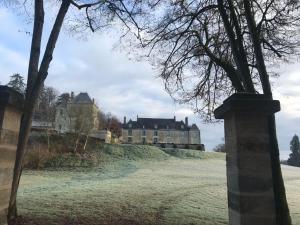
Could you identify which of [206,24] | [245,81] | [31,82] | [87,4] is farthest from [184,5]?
[31,82]

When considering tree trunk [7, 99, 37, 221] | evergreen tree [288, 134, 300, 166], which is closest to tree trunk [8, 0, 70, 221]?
tree trunk [7, 99, 37, 221]

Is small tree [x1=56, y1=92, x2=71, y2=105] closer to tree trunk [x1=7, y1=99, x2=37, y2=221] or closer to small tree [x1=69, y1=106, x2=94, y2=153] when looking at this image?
small tree [x1=69, y1=106, x2=94, y2=153]

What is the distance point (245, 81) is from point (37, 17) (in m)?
6.04

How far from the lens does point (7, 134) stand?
281 inches

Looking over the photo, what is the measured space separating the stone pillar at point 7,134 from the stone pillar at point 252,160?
11.2ft

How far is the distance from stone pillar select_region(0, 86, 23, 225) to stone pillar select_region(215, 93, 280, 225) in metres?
3.41

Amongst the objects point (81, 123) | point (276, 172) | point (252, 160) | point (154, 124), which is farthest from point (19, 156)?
point (154, 124)

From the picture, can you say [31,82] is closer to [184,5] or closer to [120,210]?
[120,210]

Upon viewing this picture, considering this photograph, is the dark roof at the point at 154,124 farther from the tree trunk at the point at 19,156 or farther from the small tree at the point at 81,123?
the tree trunk at the point at 19,156

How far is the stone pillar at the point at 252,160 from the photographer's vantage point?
649 centimetres

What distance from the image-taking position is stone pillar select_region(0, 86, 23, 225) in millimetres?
6852

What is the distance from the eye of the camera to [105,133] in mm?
65250

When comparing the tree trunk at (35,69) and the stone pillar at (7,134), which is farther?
the tree trunk at (35,69)

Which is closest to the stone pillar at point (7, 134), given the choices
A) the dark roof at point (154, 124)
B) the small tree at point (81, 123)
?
the small tree at point (81, 123)
